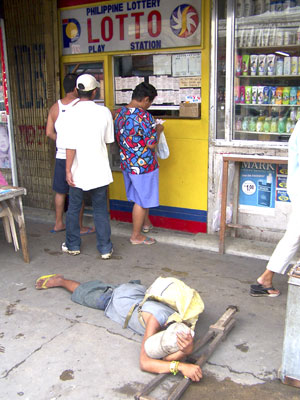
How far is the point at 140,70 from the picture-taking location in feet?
17.4

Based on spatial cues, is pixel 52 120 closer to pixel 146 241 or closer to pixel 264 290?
pixel 146 241

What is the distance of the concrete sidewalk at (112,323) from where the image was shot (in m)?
2.68

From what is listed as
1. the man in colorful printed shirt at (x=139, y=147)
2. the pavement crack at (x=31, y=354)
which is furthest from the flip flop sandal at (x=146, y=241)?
the pavement crack at (x=31, y=354)

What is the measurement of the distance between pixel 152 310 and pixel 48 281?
1310mm

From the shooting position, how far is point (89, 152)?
429 centimetres

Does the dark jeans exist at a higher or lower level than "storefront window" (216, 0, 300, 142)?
lower

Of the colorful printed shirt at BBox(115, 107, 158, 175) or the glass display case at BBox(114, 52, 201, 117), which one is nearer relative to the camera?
the colorful printed shirt at BBox(115, 107, 158, 175)

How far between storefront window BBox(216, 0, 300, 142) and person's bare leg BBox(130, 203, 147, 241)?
1.20 meters

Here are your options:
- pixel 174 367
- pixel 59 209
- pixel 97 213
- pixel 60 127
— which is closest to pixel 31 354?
pixel 174 367

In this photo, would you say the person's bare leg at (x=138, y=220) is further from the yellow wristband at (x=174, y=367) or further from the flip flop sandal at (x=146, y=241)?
the yellow wristband at (x=174, y=367)

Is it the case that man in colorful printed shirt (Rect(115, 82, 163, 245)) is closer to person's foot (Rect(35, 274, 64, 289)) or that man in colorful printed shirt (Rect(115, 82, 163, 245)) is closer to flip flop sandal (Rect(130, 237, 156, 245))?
flip flop sandal (Rect(130, 237, 156, 245))

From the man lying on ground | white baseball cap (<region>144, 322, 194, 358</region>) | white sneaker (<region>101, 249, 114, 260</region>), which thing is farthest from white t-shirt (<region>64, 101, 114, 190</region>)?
white baseball cap (<region>144, 322, 194, 358</region>)

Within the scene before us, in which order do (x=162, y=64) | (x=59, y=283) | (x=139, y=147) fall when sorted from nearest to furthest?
(x=59, y=283) → (x=139, y=147) → (x=162, y=64)

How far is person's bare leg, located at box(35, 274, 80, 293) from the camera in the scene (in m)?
3.74
